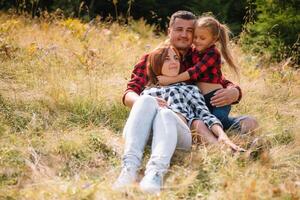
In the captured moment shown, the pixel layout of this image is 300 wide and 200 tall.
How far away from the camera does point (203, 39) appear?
3918mm

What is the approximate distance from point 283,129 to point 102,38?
370 centimetres

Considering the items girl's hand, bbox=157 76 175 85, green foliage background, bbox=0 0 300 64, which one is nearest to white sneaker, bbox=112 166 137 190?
girl's hand, bbox=157 76 175 85

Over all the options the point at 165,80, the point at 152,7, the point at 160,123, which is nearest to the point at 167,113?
the point at 160,123

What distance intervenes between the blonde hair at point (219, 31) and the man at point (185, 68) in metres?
0.11

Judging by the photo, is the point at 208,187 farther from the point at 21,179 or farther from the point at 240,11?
the point at 240,11

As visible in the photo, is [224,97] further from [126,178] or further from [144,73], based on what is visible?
[126,178]

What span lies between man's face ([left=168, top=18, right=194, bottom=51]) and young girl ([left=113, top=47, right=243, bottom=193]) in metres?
0.12

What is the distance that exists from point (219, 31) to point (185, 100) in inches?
25.8

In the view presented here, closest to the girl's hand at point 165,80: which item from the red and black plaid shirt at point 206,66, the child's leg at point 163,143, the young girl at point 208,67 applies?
the young girl at point 208,67

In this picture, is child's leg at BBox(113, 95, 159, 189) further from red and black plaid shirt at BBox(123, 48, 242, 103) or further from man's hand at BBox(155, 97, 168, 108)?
red and black plaid shirt at BBox(123, 48, 242, 103)

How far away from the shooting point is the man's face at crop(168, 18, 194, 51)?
3947 millimetres

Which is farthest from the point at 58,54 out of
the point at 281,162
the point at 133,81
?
the point at 281,162

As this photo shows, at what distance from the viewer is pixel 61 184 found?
10.1 ft

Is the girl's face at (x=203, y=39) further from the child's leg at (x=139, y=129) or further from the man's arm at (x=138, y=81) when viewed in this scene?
the child's leg at (x=139, y=129)
